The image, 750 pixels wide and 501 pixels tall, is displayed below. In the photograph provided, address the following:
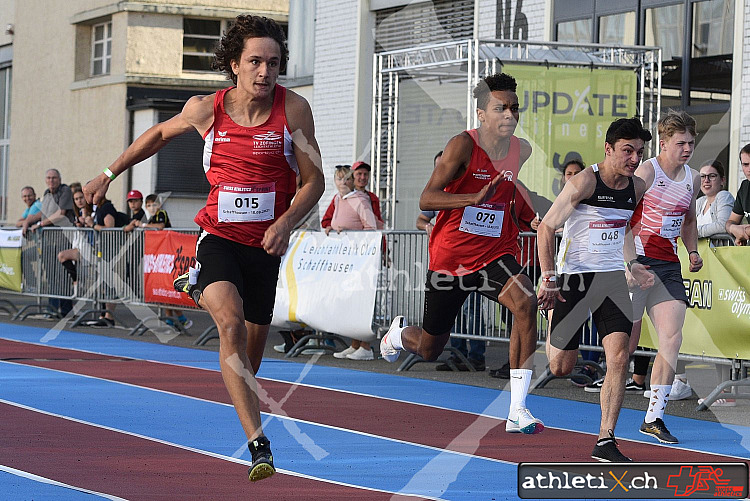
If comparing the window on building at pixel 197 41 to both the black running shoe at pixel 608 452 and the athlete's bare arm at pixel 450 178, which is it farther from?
the black running shoe at pixel 608 452

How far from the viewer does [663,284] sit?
879cm

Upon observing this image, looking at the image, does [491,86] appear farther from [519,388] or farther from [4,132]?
[4,132]

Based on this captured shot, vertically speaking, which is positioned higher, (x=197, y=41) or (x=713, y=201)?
(x=197, y=41)

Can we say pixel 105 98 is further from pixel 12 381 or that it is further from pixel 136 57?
pixel 12 381

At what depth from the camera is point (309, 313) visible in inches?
569

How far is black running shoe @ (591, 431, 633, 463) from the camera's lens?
23.6 feet

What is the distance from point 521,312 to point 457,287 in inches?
18.2

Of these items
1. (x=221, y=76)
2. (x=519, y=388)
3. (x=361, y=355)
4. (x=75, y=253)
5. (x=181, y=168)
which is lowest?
(x=361, y=355)

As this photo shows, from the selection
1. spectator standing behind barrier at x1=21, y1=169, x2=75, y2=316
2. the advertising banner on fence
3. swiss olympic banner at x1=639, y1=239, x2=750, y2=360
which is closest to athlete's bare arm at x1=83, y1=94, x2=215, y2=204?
swiss olympic banner at x1=639, y1=239, x2=750, y2=360

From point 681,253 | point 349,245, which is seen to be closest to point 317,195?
point 681,253

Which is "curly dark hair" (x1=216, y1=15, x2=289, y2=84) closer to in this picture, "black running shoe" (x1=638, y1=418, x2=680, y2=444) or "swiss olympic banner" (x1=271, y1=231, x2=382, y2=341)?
"black running shoe" (x1=638, y1=418, x2=680, y2=444)

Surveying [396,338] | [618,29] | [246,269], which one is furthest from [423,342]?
[618,29]

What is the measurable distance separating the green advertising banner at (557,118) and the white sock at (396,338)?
244 inches

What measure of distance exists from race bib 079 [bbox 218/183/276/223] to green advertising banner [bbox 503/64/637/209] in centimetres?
876
